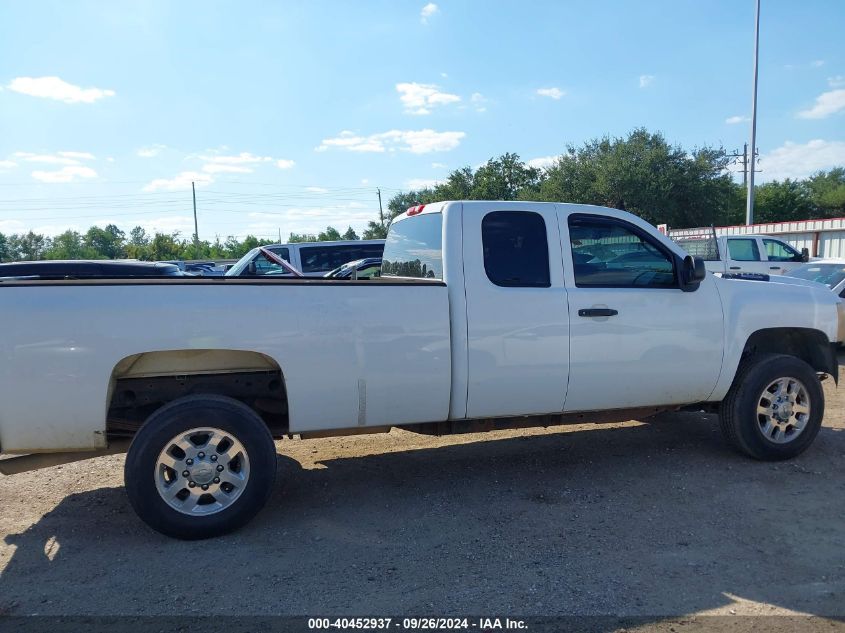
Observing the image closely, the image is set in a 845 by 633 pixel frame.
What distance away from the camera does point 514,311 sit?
465cm

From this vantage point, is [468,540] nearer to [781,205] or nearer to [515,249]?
[515,249]

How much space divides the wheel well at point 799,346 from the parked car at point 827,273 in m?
5.16

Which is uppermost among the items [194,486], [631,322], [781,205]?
[781,205]

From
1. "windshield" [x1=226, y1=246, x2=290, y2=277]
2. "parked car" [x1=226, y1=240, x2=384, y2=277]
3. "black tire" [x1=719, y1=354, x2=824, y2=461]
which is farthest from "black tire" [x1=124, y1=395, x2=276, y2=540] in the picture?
"parked car" [x1=226, y1=240, x2=384, y2=277]

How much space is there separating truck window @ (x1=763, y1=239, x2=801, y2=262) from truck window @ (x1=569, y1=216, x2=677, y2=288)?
12325 mm

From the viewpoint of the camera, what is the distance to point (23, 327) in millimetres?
3797

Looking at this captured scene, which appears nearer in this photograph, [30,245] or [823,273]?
[823,273]

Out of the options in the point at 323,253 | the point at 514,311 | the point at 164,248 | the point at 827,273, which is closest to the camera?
the point at 514,311

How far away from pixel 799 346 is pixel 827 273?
5894 millimetres

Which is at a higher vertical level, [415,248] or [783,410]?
[415,248]

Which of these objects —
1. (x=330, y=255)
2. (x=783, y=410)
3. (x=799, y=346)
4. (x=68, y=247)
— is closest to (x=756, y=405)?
(x=783, y=410)

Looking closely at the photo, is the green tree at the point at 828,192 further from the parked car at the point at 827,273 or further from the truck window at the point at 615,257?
the truck window at the point at 615,257

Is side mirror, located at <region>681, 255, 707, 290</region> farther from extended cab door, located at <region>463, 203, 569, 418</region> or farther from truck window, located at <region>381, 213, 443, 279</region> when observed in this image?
truck window, located at <region>381, 213, 443, 279</region>

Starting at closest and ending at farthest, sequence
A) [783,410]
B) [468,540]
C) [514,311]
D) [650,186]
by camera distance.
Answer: [468,540], [514,311], [783,410], [650,186]
